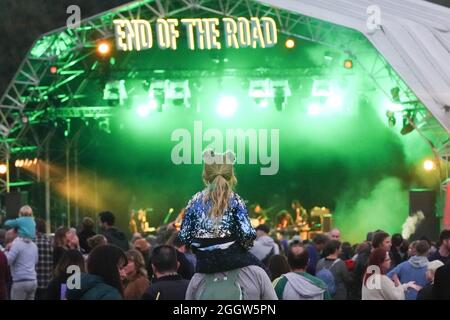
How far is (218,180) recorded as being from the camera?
586 centimetres

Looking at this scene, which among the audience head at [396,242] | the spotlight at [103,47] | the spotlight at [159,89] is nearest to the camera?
the audience head at [396,242]

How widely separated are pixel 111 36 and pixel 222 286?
49.9ft

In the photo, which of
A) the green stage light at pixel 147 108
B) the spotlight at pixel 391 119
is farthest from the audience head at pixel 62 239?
the green stage light at pixel 147 108

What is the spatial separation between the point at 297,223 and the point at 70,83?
6079 mm

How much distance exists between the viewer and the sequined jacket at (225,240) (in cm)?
578

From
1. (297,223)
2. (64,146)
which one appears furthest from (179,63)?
(297,223)

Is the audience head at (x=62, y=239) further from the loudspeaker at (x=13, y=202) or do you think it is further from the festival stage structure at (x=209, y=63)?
the loudspeaker at (x=13, y=202)

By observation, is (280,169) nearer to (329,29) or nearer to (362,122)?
(362,122)

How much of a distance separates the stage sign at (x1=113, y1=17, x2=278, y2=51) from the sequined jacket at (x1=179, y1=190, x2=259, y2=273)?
46.4ft

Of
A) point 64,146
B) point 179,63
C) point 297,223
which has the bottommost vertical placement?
point 297,223

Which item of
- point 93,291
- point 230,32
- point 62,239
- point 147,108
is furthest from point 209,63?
point 93,291

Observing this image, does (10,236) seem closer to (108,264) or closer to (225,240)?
(108,264)

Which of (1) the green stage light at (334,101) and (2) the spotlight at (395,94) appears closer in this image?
(2) the spotlight at (395,94)

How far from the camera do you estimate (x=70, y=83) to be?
73.9 feet
